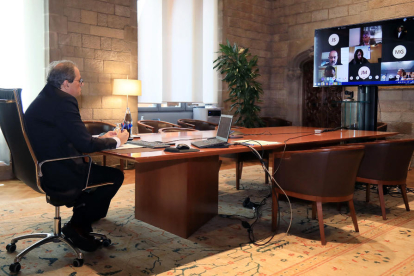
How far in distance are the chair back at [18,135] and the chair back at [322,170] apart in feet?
6.23

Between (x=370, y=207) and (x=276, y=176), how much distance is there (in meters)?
1.55

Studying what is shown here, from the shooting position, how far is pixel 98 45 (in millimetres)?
6254

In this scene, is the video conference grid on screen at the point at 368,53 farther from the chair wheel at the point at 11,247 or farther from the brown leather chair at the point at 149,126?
the chair wheel at the point at 11,247

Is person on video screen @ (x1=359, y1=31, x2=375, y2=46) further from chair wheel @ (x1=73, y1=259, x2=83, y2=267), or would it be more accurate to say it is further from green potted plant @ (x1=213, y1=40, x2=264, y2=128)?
chair wheel @ (x1=73, y1=259, x2=83, y2=267)

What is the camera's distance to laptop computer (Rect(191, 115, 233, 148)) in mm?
3064

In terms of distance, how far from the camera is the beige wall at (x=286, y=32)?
301 inches

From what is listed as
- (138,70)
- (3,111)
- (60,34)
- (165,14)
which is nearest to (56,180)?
(3,111)

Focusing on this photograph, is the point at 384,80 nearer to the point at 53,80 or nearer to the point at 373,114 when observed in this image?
the point at 373,114

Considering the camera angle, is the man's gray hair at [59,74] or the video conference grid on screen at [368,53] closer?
the man's gray hair at [59,74]

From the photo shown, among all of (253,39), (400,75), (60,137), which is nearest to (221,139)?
(60,137)

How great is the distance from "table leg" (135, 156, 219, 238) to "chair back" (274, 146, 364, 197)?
715 millimetres

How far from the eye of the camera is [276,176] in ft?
11.0

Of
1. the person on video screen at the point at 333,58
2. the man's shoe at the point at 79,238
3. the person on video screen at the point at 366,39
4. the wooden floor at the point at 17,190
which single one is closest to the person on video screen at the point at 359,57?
the person on video screen at the point at 366,39

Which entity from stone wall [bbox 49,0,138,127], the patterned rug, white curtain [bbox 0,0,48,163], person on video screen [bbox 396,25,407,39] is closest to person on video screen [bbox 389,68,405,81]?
person on video screen [bbox 396,25,407,39]
